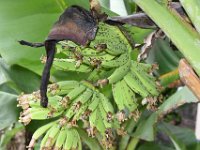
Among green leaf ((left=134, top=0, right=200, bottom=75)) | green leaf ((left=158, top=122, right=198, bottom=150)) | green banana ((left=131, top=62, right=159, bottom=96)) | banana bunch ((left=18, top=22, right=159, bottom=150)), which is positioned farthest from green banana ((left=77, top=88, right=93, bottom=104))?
green leaf ((left=158, top=122, right=198, bottom=150))

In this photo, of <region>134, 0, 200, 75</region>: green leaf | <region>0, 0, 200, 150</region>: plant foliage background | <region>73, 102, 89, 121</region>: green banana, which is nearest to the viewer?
<region>134, 0, 200, 75</region>: green leaf

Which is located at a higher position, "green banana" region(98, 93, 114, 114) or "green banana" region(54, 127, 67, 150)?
"green banana" region(98, 93, 114, 114)

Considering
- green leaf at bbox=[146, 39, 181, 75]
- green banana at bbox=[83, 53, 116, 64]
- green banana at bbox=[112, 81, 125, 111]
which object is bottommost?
green leaf at bbox=[146, 39, 181, 75]

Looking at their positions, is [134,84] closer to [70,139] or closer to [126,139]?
[70,139]

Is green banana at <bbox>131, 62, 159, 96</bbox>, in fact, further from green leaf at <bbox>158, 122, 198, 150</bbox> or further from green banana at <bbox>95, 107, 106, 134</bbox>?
green leaf at <bbox>158, 122, 198, 150</bbox>

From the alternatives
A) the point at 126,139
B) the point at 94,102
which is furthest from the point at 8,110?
the point at 94,102

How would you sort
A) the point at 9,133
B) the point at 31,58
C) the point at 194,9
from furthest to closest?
the point at 9,133 < the point at 31,58 < the point at 194,9

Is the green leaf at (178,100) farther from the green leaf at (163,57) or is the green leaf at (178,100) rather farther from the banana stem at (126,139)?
the green leaf at (163,57)
